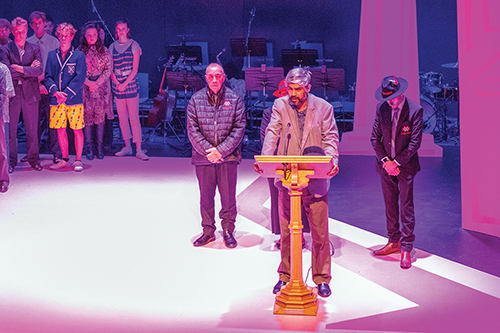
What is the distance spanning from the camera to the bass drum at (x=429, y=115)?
10305 mm

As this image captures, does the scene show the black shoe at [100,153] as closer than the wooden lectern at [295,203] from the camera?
No

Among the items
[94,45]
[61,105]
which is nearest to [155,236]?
[61,105]

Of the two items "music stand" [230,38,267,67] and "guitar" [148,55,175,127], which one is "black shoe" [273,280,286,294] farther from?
"music stand" [230,38,267,67]

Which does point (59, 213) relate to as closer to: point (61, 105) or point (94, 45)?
point (61, 105)

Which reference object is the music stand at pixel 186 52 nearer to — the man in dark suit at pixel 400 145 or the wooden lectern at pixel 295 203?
the man in dark suit at pixel 400 145

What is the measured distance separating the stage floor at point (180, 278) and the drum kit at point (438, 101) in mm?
5681

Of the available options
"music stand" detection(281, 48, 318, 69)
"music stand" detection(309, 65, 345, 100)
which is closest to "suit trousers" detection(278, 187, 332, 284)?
"music stand" detection(309, 65, 345, 100)

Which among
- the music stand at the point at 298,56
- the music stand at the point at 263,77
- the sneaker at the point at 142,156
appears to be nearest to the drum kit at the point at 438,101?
the music stand at the point at 298,56

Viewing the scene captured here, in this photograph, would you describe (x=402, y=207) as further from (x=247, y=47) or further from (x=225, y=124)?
(x=247, y=47)

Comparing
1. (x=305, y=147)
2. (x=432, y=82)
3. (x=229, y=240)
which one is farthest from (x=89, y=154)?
(x=432, y=82)

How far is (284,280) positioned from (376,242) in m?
1.41

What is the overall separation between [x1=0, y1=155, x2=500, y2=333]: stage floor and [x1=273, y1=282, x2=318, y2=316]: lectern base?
0.18ft

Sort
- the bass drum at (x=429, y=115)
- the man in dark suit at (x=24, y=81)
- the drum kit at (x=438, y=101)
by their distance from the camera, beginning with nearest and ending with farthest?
→ the man in dark suit at (x=24, y=81) < the bass drum at (x=429, y=115) < the drum kit at (x=438, y=101)

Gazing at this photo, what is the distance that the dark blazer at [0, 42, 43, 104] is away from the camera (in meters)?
6.80
